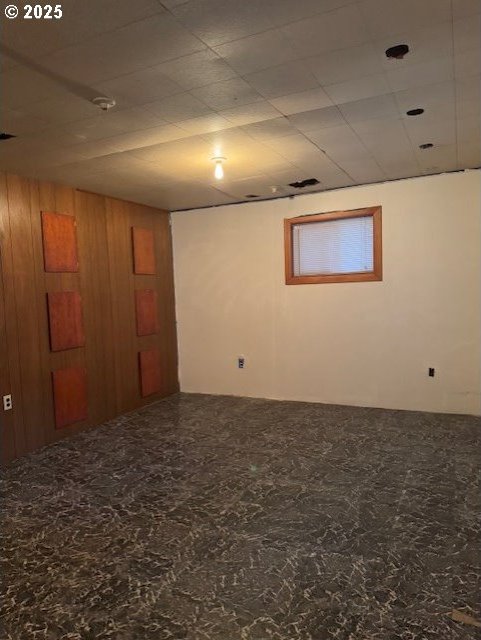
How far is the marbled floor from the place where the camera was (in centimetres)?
183

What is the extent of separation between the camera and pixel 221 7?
169cm

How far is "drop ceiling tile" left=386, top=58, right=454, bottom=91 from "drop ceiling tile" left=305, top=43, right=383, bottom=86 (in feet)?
0.44

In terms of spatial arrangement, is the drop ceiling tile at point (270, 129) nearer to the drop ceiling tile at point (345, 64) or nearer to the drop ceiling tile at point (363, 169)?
the drop ceiling tile at point (345, 64)

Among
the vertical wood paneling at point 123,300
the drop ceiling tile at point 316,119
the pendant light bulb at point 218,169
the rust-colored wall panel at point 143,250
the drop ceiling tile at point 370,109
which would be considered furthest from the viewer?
the rust-colored wall panel at point 143,250

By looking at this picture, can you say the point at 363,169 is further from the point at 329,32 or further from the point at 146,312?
the point at 146,312

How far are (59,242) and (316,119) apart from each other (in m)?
2.69

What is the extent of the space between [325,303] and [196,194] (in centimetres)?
192

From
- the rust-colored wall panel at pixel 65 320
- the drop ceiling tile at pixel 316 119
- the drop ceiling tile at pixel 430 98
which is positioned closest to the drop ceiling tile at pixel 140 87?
the drop ceiling tile at pixel 316 119

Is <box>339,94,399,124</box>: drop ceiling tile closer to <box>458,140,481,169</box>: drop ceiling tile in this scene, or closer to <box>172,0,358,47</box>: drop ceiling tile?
<box>172,0,358,47</box>: drop ceiling tile

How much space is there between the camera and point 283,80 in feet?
7.60

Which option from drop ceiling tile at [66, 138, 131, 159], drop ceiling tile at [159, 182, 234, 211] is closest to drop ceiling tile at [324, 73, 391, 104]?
drop ceiling tile at [66, 138, 131, 159]

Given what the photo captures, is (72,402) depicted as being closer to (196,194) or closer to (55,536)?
(55,536)

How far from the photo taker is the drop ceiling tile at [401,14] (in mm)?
1721

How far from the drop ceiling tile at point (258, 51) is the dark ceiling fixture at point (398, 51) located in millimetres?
440
